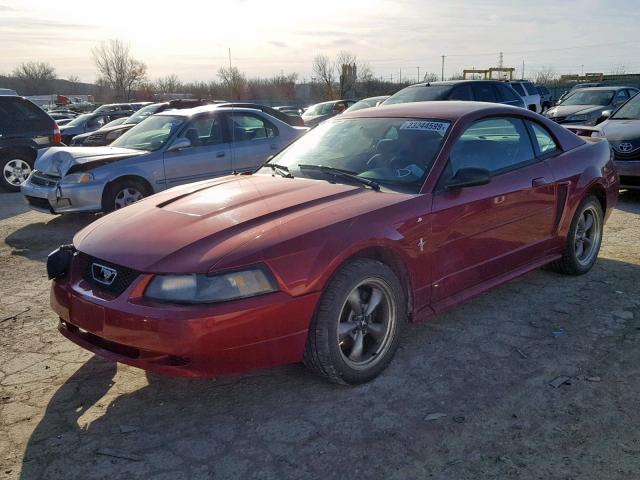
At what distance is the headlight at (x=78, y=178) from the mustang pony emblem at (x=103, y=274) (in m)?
4.57

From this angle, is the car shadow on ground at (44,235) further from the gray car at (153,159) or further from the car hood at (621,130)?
the car hood at (621,130)

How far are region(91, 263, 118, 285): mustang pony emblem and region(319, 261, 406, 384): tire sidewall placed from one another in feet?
3.63

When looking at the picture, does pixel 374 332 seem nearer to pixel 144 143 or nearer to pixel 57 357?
pixel 57 357

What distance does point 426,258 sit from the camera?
348cm

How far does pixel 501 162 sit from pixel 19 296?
410 cm

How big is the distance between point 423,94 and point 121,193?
613 centimetres

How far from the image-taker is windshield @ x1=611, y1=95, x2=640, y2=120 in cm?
912

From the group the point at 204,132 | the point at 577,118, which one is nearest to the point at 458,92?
the point at 577,118

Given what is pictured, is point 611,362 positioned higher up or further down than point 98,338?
further down

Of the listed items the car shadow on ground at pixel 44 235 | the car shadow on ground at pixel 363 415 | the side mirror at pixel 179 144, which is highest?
the side mirror at pixel 179 144

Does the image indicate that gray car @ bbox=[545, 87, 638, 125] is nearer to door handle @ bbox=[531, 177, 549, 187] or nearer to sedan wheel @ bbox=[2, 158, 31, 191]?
door handle @ bbox=[531, 177, 549, 187]

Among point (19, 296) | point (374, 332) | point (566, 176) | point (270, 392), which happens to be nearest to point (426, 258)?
point (374, 332)

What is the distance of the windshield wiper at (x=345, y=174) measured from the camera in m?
3.62

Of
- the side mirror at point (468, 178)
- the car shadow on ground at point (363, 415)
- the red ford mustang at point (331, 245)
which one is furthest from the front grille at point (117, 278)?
the side mirror at point (468, 178)
